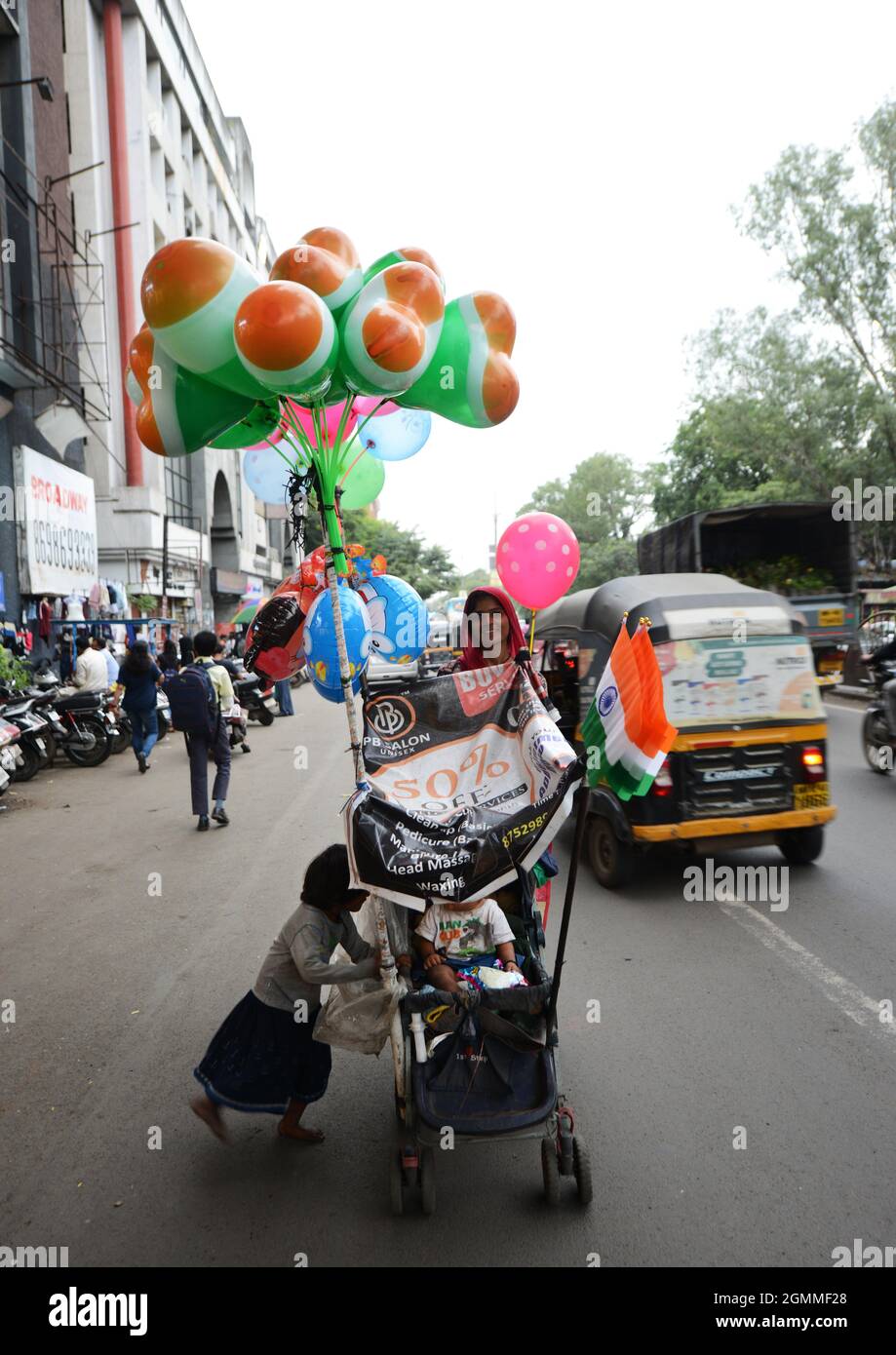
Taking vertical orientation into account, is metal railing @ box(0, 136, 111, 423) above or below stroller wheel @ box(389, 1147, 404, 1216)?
above

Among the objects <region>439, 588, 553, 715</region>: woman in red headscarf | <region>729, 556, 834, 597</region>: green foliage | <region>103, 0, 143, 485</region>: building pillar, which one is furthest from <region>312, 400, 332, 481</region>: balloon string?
<region>103, 0, 143, 485</region>: building pillar

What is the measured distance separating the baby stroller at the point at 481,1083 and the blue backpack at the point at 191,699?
5.90 meters

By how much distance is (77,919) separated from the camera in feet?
20.3

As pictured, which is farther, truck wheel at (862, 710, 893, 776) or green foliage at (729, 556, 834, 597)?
green foliage at (729, 556, 834, 597)

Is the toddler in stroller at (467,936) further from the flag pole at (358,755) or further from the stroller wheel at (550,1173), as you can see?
the stroller wheel at (550,1173)

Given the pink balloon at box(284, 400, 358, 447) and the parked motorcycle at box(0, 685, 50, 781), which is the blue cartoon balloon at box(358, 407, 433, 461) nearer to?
the pink balloon at box(284, 400, 358, 447)

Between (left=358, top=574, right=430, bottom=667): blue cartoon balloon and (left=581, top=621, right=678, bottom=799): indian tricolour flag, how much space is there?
3.71 feet

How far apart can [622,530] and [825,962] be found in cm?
6970

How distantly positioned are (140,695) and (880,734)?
9.25 meters

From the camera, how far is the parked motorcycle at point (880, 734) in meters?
9.64

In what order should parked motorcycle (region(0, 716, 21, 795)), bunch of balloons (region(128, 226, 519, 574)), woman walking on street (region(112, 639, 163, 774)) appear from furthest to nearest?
woman walking on street (region(112, 639, 163, 774)) < parked motorcycle (region(0, 716, 21, 795)) < bunch of balloons (region(128, 226, 519, 574))

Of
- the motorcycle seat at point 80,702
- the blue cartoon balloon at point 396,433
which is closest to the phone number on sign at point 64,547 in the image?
the motorcycle seat at point 80,702

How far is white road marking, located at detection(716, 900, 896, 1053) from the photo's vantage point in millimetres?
4203

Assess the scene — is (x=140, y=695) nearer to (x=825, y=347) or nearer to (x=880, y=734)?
(x=880, y=734)
